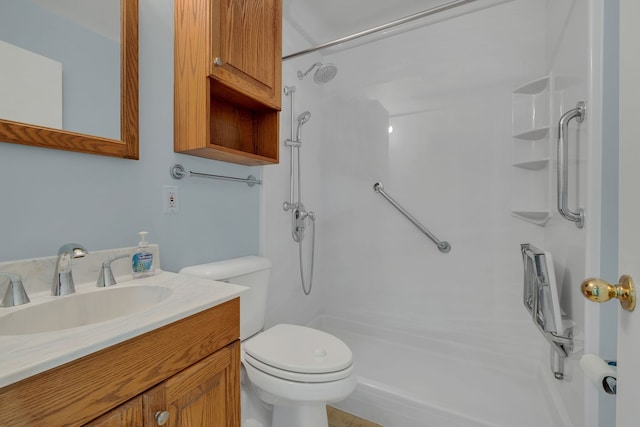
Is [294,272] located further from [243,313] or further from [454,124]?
[454,124]

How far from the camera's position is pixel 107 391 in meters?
0.53

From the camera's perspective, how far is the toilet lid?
1.03 meters

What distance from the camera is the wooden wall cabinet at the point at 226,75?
3.41ft

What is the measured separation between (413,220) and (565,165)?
940 millimetres

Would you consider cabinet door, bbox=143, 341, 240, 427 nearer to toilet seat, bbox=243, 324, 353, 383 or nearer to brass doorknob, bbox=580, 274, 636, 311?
toilet seat, bbox=243, 324, 353, 383

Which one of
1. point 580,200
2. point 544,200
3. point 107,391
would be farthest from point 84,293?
point 544,200

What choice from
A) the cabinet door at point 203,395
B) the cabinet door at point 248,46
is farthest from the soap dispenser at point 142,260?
the cabinet door at point 248,46

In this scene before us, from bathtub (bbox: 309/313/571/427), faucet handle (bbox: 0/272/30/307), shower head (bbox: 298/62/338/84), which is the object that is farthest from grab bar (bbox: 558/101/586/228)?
faucet handle (bbox: 0/272/30/307)

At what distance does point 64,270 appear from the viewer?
770 mm

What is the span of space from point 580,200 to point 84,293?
5.34 feet

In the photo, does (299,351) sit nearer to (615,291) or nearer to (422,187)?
(615,291)

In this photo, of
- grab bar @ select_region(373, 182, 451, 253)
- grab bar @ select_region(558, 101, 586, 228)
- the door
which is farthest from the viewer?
grab bar @ select_region(373, 182, 451, 253)

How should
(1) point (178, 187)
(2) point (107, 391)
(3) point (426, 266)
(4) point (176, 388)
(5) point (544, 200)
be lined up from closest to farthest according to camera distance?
(2) point (107, 391) → (4) point (176, 388) → (1) point (178, 187) → (5) point (544, 200) → (3) point (426, 266)

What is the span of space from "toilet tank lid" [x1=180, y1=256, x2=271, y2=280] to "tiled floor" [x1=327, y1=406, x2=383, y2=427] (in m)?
0.89
